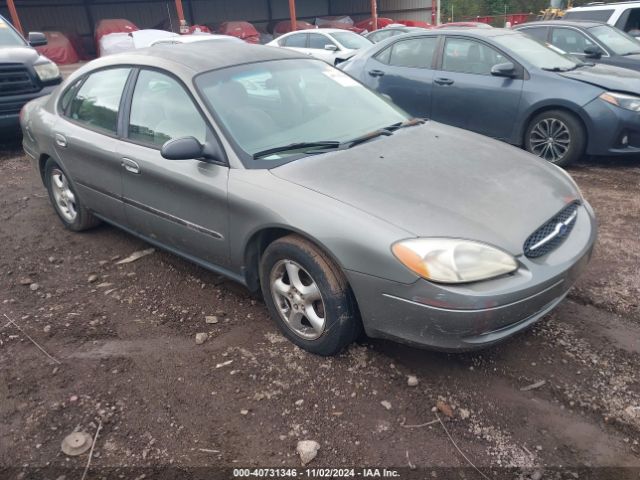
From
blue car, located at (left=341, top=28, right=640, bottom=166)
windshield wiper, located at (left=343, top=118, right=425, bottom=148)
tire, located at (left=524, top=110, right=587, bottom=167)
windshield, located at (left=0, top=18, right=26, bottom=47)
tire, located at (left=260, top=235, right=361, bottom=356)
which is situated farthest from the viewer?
windshield, located at (left=0, top=18, right=26, bottom=47)

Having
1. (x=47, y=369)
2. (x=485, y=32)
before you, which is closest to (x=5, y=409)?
(x=47, y=369)

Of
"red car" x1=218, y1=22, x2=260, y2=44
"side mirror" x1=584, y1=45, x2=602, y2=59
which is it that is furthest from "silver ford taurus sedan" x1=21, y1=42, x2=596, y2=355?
"red car" x1=218, y1=22, x2=260, y2=44

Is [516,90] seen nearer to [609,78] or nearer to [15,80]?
[609,78]

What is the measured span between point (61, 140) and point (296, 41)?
33.9 feet

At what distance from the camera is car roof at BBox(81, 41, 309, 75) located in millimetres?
3334

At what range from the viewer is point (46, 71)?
7.54 meters

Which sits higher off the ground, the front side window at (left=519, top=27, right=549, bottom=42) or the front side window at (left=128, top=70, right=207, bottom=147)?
the front side window at (left=128, top=70, right=207, bottom=147)

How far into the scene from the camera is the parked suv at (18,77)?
22.9 feet

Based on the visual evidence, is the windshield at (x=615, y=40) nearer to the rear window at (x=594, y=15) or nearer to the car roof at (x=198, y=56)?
the rear window at (x=594, y=15)

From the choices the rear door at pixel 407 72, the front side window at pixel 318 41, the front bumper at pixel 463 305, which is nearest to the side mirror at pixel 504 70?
the rear door at pixel 407 72

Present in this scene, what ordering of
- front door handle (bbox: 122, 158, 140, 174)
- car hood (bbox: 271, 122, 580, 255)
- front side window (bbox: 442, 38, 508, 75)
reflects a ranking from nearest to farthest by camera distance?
car hood (bbox: 271, 122, 580, 255), front door handle (bbox: 122, 158, 140, 174), front side window (bbox: 442, 38, 508, 75)

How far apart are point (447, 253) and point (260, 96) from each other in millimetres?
1710

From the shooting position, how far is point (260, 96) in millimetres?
3305

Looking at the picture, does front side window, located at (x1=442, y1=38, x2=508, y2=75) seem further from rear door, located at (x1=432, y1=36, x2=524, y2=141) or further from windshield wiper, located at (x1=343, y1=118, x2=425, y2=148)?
windshield wiper, located at (x1=343, y1=118, x2=425, y2=148)
